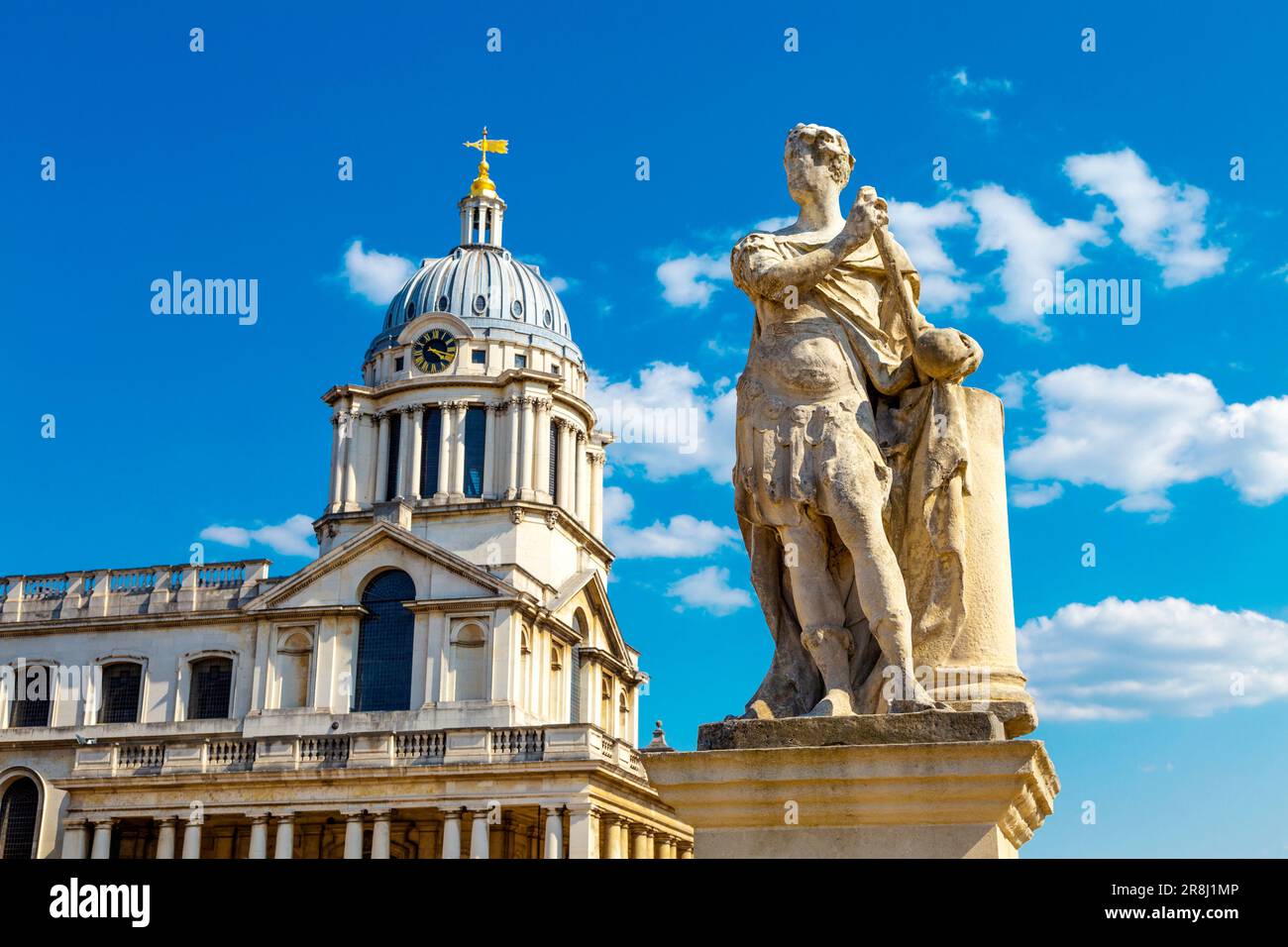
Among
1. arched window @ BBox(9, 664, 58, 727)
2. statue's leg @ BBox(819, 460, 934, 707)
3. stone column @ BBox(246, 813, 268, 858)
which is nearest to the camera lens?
statue's leg @ BBox(819, 460, 934, 707)

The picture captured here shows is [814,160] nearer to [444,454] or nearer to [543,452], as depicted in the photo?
[543,452]

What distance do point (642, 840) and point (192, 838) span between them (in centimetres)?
1399

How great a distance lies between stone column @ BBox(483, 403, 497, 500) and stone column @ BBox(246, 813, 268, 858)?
15.0m

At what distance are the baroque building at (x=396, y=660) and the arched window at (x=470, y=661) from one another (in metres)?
0.07

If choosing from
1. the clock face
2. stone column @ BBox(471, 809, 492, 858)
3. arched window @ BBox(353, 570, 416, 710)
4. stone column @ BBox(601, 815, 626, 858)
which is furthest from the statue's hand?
the clock face

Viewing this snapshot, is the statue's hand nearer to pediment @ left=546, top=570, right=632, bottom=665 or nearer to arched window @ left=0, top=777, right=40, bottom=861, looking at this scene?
pediment @ left=546, top=570, right=632, bottom=665

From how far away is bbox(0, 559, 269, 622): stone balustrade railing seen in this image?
53406mm

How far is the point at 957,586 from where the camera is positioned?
708cm

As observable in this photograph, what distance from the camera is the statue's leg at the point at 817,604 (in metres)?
7.03

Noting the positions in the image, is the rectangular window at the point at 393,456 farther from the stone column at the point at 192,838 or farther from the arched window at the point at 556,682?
the stone column at the point at 192,838

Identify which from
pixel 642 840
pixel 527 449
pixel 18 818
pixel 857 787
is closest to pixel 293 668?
pixel 18 818

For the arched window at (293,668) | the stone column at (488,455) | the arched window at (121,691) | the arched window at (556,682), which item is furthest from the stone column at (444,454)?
the arched window at (121,691)
